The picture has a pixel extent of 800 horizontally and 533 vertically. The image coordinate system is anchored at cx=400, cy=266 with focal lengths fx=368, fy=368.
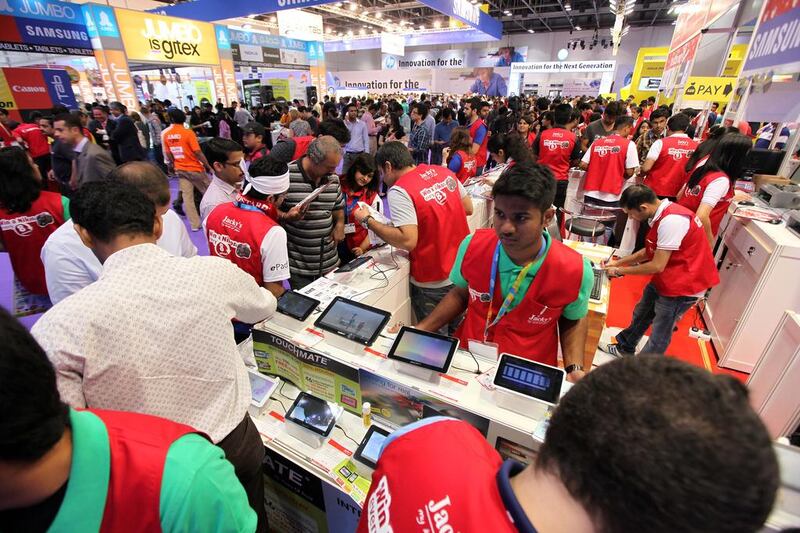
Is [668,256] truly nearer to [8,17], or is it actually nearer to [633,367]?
[633,367]

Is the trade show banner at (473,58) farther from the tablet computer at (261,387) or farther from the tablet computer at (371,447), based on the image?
the tablet computer at (371,447)

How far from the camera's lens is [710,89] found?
5.89 m

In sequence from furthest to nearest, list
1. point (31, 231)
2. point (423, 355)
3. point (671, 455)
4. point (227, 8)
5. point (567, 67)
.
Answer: point (567, 67) < point (227, 8) < point (31, 231) < point (423, 355) < point (671, 455)

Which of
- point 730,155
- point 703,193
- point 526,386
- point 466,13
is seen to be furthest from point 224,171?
→ point 466,13

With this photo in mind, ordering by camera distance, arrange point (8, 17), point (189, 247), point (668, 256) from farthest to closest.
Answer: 1. point (8, 17)
2. point (668, 256)
3. point (189, 247)

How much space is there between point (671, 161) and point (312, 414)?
4929 mm

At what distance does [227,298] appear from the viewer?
1189mm

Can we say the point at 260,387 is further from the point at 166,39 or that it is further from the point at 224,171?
the point at 166,39

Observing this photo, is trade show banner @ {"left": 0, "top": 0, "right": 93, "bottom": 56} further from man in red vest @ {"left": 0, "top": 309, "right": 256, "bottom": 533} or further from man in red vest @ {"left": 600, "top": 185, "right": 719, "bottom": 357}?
man in red vest @ {"left": 600, "top": 185, "right": 719, "bottom": 357}

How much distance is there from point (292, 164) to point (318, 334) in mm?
1514

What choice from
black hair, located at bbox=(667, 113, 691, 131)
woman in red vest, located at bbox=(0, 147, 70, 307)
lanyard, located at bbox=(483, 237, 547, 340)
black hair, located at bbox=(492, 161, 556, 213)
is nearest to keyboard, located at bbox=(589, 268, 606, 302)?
lanyard, located at bbox=(483, 237, 547, 340)

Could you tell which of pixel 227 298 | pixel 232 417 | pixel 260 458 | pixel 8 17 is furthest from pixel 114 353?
pixel 8 17

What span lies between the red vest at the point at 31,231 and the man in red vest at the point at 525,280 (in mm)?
2519

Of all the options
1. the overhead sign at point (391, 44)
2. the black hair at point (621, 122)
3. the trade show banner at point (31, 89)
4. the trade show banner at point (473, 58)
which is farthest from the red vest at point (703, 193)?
the trade show banner at point (473, 58)
